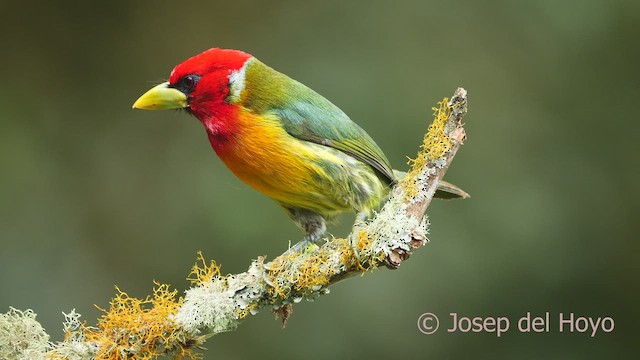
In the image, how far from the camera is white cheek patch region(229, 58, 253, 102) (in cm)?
281

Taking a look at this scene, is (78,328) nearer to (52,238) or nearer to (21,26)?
(52,238)

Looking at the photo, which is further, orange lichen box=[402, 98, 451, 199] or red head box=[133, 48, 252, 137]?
red head box=[133, 48, 252, 137]

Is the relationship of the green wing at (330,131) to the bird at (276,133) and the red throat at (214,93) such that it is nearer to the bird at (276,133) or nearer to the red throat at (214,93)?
the bird at (276,133)

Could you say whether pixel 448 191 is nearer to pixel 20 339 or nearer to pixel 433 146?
pixel 433 146

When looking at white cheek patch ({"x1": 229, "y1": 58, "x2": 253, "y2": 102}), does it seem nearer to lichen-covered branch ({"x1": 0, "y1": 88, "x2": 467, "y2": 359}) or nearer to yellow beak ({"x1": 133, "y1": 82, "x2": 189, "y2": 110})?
yellow beak ({"x1": 133, "y1": 82, "x2": 189, "y2": 110})

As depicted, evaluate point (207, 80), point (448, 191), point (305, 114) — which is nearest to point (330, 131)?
point (305, 114)

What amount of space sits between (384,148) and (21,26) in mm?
2309

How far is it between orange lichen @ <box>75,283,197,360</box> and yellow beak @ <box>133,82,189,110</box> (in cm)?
55

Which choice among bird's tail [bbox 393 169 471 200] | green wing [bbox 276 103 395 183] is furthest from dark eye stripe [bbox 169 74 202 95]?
bird's tail [bbox 393 169 471 200]

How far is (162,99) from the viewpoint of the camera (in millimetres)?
2684

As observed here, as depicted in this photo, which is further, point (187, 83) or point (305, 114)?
point (305, 114)

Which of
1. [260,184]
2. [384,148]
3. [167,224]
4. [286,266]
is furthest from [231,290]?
[167,224]

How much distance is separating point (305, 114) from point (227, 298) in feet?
2.33

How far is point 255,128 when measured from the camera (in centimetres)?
279
